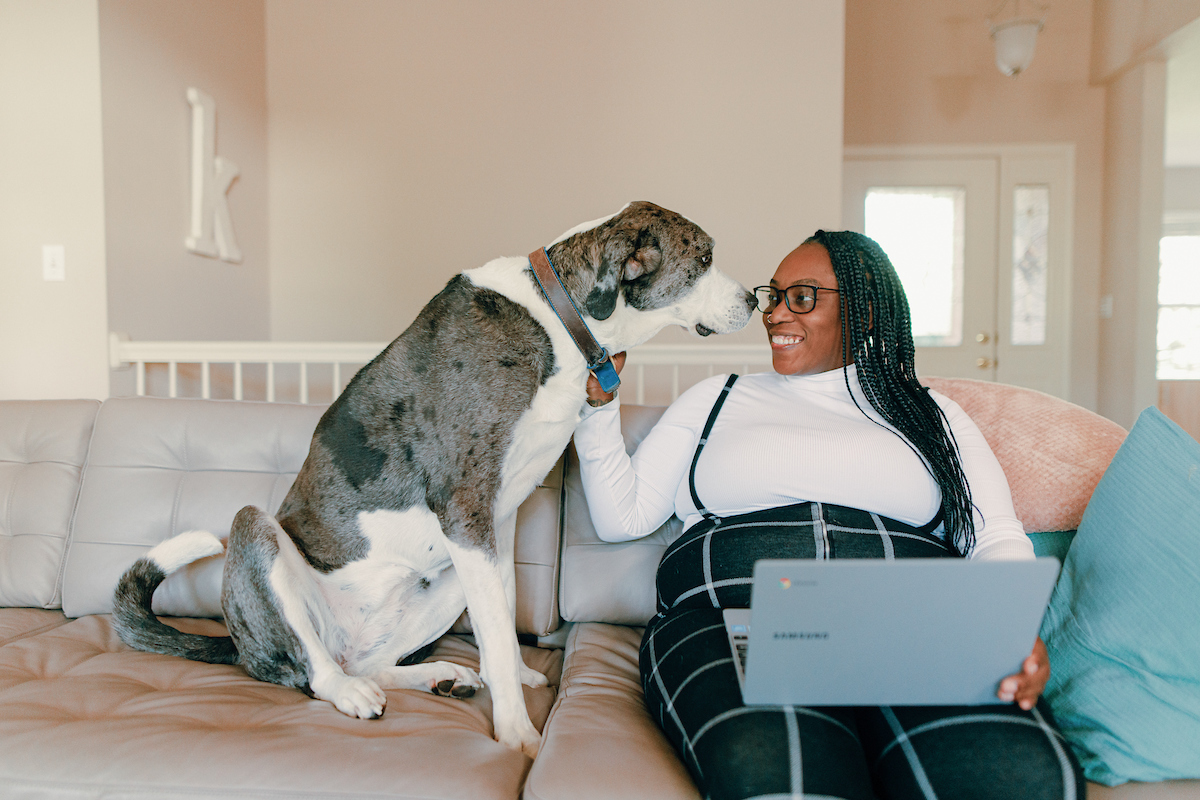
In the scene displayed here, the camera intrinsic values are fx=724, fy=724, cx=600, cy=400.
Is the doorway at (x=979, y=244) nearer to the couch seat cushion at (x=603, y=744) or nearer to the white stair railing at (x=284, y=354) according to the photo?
the white stair railing at (x=284, y=354)

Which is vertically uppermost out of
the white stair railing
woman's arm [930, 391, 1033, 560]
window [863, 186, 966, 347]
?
window [863, 186, 966, 347]

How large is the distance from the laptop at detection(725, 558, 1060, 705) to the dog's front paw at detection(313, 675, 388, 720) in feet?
2.05


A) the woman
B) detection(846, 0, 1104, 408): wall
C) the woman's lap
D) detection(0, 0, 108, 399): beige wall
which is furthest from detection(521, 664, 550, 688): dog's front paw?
detection(846, 0, 1104, 408): wall

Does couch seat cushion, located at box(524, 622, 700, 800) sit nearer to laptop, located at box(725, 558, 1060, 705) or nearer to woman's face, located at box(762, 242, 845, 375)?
laptop, located at box(725, 558, 1060, 705)

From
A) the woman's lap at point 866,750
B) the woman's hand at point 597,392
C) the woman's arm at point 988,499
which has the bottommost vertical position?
the woman's lap at point 866,750

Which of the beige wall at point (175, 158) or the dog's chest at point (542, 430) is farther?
the beige wall at point (175, 158)

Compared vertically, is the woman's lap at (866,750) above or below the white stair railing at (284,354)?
below

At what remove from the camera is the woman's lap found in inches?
35.0

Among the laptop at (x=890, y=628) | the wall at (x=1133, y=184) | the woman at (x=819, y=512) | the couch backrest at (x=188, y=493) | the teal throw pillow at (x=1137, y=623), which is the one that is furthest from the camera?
the wall at (x=1133, y=184)

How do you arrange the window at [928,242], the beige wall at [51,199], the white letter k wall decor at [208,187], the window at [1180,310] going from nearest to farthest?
the beige wall at [51,199] → the white letter k wall decor at [208,187] → the window at [928,242] → the window at [1180,310]

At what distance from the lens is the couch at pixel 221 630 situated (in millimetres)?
1000

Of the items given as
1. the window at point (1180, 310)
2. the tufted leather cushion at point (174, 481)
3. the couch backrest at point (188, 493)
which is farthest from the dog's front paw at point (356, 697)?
the window at point (1180, 310)

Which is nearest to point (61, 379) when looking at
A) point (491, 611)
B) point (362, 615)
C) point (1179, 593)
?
point (362, 615)

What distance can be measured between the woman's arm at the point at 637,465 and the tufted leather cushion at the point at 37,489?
1.32m
